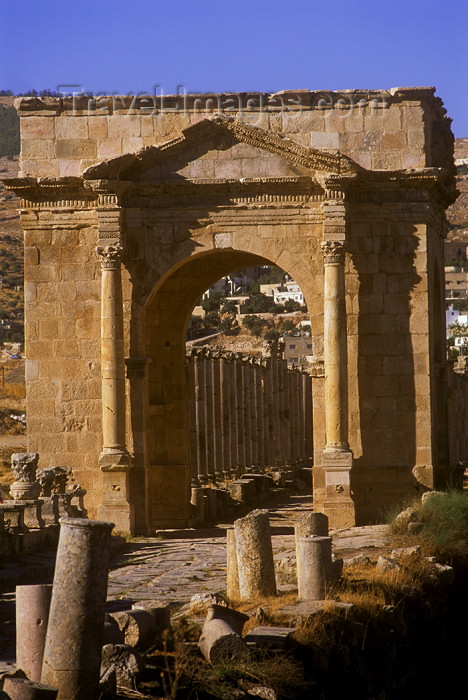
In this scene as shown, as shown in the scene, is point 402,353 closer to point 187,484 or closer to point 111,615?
point 187,484

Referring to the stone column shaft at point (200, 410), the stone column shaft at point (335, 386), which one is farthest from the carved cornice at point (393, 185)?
the stone column shaft at point (200, 410)

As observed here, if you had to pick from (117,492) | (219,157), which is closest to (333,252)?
(219,157)

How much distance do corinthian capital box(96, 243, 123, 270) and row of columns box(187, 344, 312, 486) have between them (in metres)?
3.80

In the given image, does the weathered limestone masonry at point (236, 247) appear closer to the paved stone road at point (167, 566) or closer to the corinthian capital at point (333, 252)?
the corinthian capital at point (333, 252)

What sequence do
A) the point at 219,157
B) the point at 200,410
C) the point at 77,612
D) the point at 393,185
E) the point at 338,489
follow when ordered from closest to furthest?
the point at 77,612 → the point at 338,489 → the point at 393,185 → the point at 219,157 → the point at 200,410

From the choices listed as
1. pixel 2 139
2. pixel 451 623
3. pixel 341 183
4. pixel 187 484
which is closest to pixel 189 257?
pixel 341 183

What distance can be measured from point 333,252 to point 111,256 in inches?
130

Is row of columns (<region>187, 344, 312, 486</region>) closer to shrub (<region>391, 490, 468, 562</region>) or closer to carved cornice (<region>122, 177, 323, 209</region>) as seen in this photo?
carved cornice (<region>122, 177, 323, 209</region>)

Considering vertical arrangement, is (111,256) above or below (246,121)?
below

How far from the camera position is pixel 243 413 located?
28797 millimetres

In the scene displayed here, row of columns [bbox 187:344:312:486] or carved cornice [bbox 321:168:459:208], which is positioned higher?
carved cornice [bbox 321:168:459:208]

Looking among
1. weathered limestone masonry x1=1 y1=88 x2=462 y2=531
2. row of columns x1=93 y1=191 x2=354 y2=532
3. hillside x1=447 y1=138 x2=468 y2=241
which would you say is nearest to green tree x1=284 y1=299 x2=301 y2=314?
hillside x1=447 y1=138 x2=468 y2=241

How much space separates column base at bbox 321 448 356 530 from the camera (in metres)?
18.9

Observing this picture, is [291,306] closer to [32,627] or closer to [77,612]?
[32,627]
